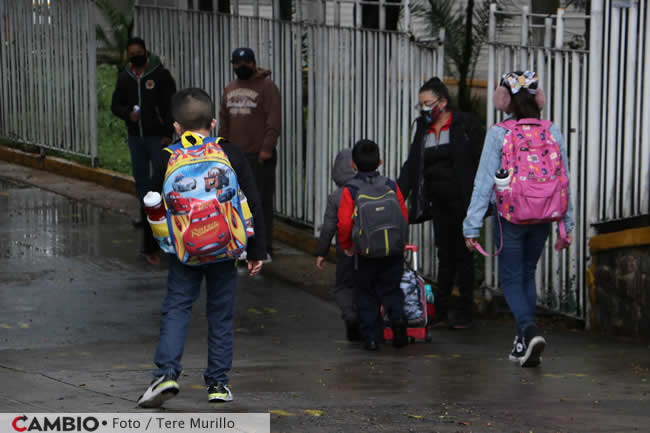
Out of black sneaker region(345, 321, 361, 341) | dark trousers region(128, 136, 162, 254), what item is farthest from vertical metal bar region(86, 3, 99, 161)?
black sneaker region(345, 321, 361, 341)

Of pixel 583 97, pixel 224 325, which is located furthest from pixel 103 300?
pixel 583 97

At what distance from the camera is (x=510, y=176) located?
6.79m

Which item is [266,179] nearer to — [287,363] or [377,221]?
[377,221]

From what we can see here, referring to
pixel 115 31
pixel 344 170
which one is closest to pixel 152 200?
pixel 344 170

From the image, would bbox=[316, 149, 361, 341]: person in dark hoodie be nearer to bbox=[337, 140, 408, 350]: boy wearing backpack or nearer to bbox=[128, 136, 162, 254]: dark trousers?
bbox=[337, 140, 408, 350]: boy wearing backpack

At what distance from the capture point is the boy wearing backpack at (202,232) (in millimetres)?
5484

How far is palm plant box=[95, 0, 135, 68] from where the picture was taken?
72.3 feet

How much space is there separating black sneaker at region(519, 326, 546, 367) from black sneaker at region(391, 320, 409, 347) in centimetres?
93

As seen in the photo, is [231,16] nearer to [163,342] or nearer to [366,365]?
[366,365]

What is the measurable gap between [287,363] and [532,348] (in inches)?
56.4

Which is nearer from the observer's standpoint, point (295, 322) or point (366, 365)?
point (366, 365)

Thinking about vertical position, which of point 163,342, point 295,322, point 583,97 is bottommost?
point 295,322

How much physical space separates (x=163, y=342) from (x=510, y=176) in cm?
233

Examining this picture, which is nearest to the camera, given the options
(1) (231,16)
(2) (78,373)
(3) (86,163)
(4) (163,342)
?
(4) (163,342)
